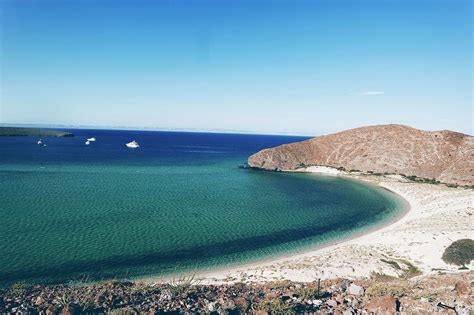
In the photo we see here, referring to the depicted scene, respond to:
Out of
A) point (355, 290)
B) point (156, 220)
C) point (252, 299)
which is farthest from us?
point (156, 220)

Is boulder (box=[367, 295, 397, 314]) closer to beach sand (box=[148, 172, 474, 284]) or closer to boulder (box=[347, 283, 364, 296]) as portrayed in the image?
boulder (box=[347, 283, 364, 296])

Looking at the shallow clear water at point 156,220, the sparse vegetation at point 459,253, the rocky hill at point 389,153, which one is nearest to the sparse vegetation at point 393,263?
the sparse vegetation at point 459,253

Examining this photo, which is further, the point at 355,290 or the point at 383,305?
the point at 355,290

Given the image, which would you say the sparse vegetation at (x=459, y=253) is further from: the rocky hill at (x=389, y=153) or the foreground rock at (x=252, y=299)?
the rocky hill at (x=389, y=153)

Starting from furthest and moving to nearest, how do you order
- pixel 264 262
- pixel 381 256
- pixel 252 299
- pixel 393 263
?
pixel 381 256 → pixel 264 262 → pixel 393 263 → pixel 252 299

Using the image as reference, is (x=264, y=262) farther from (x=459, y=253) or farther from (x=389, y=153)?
(x=389, y=153)

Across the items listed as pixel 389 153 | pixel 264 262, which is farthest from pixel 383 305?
pixel 389 153
